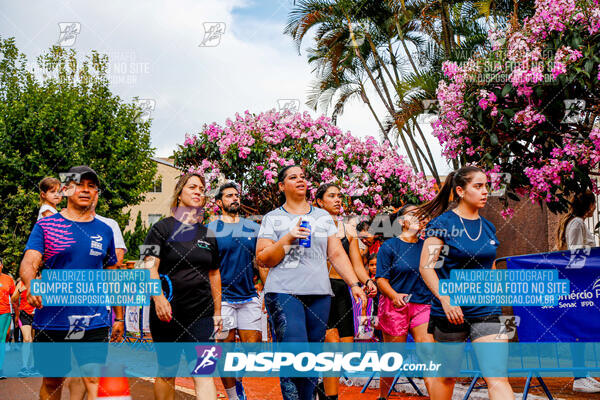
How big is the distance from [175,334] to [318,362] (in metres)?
1.25

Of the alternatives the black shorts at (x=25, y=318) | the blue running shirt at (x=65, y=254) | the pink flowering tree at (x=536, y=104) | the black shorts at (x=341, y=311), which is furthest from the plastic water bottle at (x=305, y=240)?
the black shorts at (x=25, y=318)

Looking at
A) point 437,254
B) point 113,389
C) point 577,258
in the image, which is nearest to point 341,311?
point 437,254

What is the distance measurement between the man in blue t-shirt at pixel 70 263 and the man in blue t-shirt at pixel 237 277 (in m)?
1.77

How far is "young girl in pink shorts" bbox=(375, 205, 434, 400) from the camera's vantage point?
602cm

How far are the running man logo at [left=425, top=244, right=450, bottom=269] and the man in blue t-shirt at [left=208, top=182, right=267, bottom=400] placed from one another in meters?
2.52

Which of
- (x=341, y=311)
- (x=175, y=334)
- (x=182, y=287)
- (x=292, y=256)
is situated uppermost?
(x=292, y=256)

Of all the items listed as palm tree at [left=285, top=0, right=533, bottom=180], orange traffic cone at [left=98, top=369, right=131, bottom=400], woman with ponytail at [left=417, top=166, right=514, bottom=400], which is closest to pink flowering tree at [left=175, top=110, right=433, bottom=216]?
palm tree at [left=285, top=0, right=533, bottom=180]

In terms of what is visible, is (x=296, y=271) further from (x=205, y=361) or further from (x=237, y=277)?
(x=237, y=277)

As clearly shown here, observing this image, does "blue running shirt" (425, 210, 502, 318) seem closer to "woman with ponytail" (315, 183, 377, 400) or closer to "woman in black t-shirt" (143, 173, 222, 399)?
"woman with ponytail" (315, 183, 377, 400)

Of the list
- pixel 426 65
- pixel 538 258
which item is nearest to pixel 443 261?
pixel 538 258

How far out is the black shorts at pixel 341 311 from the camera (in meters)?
6.29

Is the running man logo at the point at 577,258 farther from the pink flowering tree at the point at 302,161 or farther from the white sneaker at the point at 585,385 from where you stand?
the pink flowering tree at the point at 302,161

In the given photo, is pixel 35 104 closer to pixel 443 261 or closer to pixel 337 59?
pixel 337 59

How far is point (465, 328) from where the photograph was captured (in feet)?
14.5
